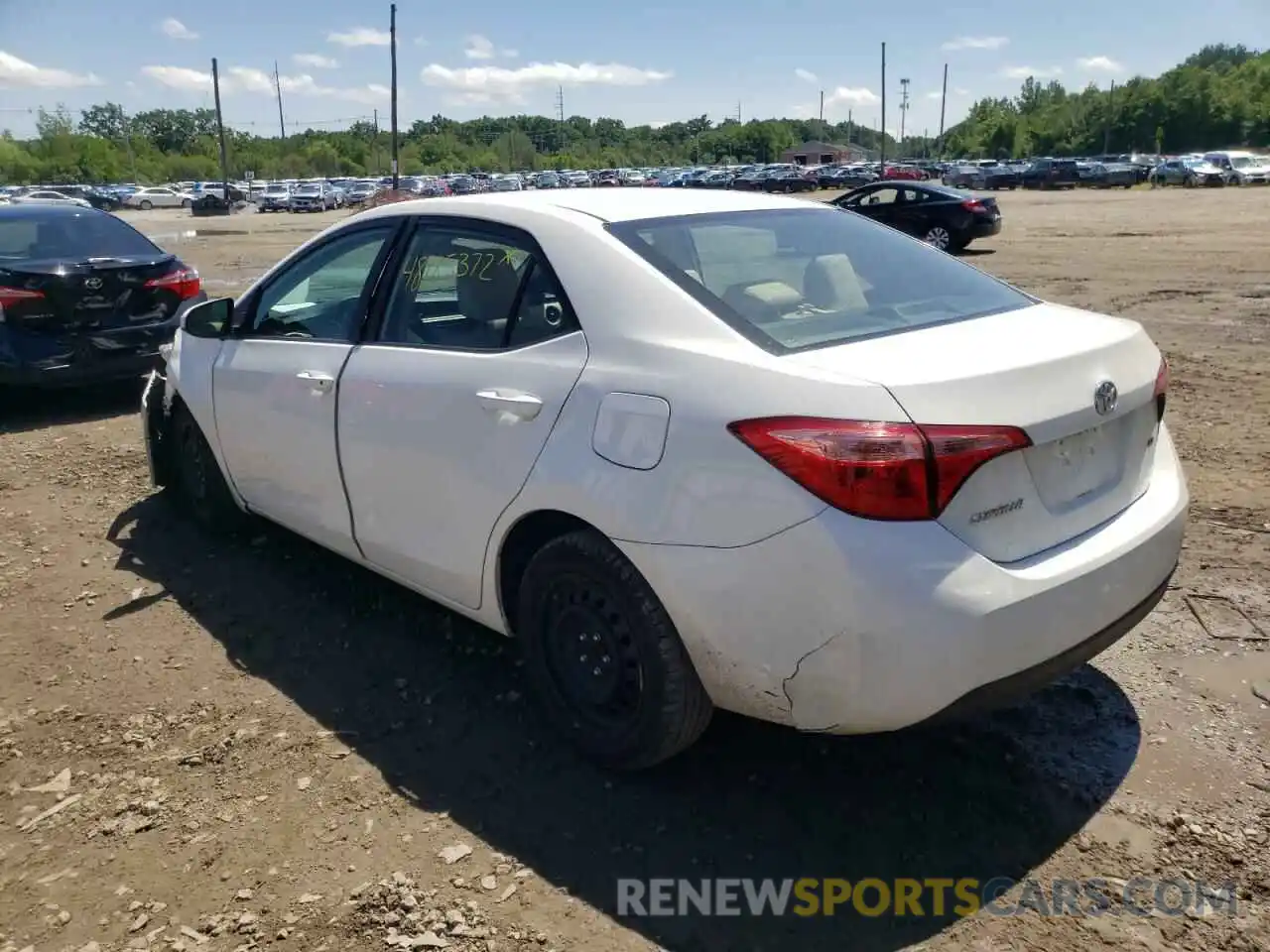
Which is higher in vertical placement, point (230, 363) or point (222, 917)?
point (230, 363)

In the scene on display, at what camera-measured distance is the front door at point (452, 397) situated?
9.92 feet

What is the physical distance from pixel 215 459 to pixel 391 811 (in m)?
2.40

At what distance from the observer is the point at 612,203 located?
3.45 metres

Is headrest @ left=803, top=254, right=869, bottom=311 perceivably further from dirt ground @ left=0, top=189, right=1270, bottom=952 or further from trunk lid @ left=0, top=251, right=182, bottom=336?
trunk lid @ left=0, top=251, right=182, bottom=336

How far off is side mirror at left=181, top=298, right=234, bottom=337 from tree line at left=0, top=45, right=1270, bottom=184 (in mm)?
65268

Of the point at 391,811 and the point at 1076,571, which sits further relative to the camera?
the point at 391,811

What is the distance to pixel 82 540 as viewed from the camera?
17.1 ft

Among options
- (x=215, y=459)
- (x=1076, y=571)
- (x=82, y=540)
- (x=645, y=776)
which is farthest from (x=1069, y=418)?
(x=82, y=540)

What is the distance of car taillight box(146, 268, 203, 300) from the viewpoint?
7.89 meters

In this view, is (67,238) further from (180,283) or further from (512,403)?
(512,403)

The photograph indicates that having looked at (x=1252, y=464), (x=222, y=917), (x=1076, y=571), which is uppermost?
(x=1076, y=571)

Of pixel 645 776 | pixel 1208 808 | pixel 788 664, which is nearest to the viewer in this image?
pixel 788 664

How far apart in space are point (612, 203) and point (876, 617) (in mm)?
1785

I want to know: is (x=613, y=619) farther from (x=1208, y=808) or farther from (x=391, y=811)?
(x=1208, y=808)
